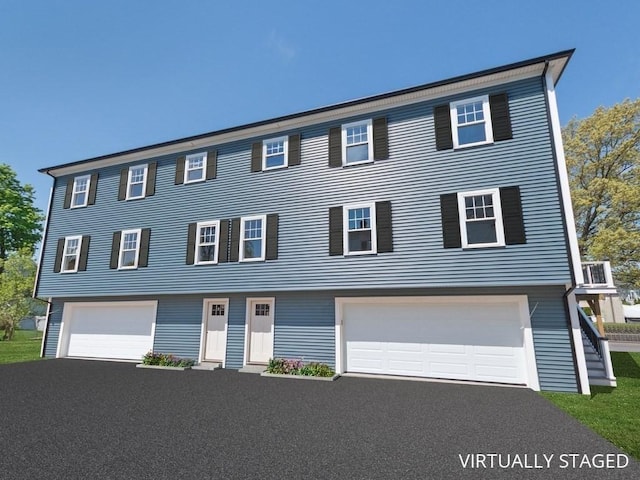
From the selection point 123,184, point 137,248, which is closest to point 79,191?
point 123,184

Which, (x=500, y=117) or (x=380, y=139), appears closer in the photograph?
(x=500, y=117)

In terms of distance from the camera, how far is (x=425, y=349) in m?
10.4

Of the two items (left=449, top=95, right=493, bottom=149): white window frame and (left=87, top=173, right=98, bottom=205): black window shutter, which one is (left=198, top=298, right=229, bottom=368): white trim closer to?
(left=87, top=173, right=98, bottom=205): black window shutter

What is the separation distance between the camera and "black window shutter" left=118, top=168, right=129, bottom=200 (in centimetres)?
1526

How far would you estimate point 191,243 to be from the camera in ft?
44.0

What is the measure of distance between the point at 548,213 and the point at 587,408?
4921 mm

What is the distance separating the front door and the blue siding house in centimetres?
6

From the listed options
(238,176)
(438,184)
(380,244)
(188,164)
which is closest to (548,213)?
(438,184)

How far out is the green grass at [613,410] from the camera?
548cm

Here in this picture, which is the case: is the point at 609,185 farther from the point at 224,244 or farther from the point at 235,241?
the point at 224,244

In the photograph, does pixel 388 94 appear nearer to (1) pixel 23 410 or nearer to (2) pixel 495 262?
(2) pixel 495 262

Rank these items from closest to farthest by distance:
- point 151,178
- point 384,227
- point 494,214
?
point 494,214, point 384,227, point 151,178

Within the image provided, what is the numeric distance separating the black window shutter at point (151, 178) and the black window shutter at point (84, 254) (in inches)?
149

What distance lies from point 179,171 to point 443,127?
10911mm
